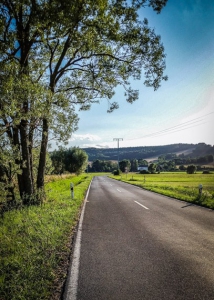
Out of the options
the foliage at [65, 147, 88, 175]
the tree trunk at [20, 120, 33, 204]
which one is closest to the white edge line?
the tree trunk at [20, 120, 33, 204]

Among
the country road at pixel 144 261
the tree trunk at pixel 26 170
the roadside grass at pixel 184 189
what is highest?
the tree trunk at pixel 26 170

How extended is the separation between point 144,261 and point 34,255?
2.40 meters

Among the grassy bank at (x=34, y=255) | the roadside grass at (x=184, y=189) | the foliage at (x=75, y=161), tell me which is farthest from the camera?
the foliage at (x=75, y=161)

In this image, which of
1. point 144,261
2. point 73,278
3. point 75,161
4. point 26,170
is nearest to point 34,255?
point 73,278

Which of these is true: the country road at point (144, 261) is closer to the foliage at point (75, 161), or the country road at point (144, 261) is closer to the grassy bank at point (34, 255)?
the grassy bank at point (34, 255)

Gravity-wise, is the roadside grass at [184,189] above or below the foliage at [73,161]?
below

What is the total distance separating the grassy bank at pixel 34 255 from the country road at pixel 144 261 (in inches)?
13.4

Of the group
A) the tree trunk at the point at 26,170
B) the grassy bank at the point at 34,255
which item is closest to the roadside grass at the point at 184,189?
the grassy bank at the point at 34,255

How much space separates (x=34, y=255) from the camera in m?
4.29

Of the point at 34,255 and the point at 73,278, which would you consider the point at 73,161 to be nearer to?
the point at 34,255

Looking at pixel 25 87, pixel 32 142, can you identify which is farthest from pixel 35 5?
pixel 32 142

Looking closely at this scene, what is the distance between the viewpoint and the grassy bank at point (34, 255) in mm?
3156

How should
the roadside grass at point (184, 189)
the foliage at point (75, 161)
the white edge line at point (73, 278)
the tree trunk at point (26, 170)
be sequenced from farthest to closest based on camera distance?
the foliage at point (75, 161)
the roadside grass at point (184, 189)
the tree trunk at point (26, 170)
the white edge line at point (73, 278)

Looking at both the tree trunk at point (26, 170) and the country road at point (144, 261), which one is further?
the tree trunk at point (26, 170)
